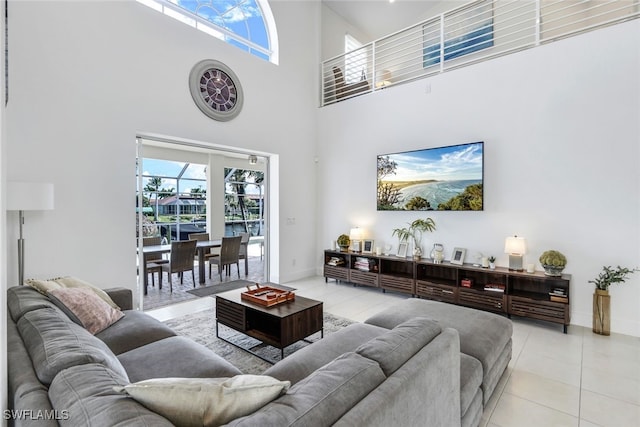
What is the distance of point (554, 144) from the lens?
11.8ft

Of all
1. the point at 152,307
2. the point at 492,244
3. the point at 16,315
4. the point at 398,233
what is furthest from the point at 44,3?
the point at 492,244

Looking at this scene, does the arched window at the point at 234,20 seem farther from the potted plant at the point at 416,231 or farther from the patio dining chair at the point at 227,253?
the potted plant at the point at 416,231

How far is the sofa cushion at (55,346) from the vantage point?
1140 mm

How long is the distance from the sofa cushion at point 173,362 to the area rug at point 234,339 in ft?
2.50

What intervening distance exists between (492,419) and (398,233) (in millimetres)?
3117

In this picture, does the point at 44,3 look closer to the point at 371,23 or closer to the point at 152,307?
the point at 152,307

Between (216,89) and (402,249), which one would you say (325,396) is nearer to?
(402,249)

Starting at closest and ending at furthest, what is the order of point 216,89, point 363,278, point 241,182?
point 216,89 → point 363,278 → point 241,182

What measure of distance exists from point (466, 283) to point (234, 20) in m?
5.27

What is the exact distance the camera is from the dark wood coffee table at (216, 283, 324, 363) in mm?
2566

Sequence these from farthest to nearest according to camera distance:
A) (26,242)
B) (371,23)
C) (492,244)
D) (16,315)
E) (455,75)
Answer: (371,23) < (455,75) < (492,244) < (26,242) < (16,315)

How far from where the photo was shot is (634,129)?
10.3ft

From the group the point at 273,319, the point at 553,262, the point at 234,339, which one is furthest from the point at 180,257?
the point at 553,262

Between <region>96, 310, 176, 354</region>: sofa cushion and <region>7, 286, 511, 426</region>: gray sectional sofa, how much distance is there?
0.01 meters
